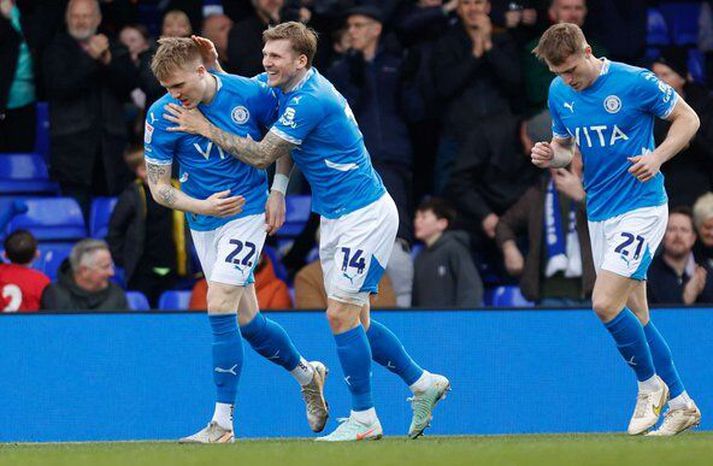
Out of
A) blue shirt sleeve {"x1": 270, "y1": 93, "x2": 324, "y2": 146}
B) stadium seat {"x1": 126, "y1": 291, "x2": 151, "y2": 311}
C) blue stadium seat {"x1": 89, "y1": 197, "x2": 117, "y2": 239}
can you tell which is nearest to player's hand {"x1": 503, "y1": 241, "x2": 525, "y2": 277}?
stadium seat {"x1": 126, "y1": 291, "x2": 151, "y2": 311}

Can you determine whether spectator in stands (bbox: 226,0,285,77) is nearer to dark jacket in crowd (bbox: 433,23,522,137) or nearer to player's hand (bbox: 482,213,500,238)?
dark jacket in crowd (bbox: 433,23,522,137)

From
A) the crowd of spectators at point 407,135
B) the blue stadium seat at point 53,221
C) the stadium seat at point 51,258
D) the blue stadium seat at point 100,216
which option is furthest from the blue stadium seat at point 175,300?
the blue stadium seat at point 53,221

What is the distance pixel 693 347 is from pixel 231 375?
11.8ft

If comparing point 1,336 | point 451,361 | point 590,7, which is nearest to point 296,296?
point 451,361

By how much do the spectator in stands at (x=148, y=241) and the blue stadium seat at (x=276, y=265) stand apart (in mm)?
663

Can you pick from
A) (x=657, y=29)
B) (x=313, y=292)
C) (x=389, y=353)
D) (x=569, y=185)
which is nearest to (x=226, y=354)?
(x=389, y=353)

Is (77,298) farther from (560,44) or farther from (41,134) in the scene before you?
(560,44)

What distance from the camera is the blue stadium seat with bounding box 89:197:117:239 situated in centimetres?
1416

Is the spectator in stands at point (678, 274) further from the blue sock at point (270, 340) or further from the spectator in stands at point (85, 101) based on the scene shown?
the spectator in stands at point (85, 101)

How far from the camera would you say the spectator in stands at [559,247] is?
12.8 m

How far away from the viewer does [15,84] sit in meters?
14.5

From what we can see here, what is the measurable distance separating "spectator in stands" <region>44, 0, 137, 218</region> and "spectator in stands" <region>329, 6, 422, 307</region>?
1836mm

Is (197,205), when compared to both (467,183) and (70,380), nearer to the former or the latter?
(70,380)

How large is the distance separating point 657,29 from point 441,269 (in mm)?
4253
